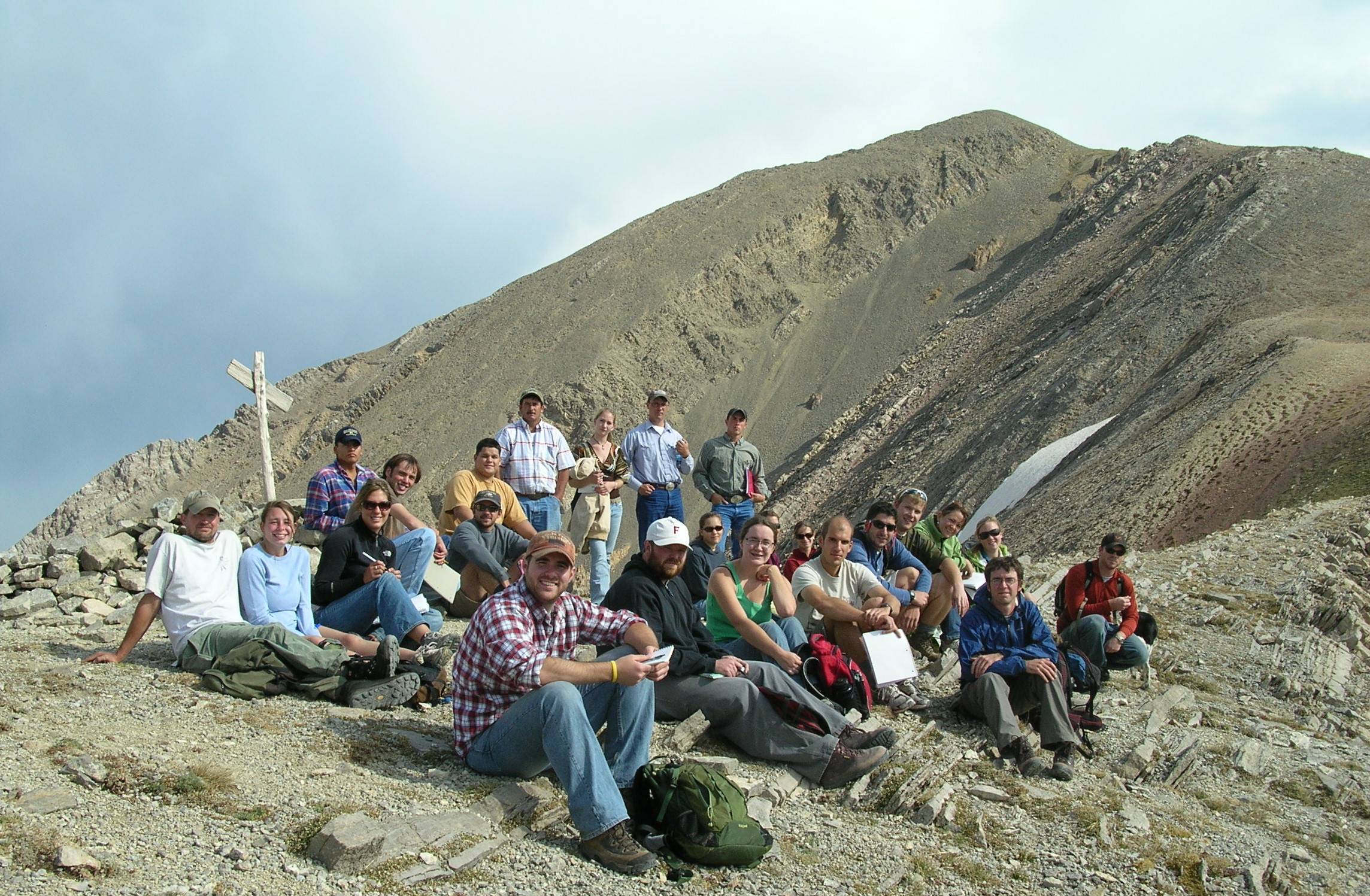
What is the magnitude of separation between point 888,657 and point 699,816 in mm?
2543

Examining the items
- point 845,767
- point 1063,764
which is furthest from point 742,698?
point 1063,764

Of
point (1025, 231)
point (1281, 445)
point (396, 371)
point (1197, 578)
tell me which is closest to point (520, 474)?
point (1197, 578)

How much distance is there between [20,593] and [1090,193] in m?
53.4

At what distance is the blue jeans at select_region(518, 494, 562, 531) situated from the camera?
377 inches

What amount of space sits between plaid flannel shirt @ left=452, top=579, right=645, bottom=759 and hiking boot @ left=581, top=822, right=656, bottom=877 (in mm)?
699

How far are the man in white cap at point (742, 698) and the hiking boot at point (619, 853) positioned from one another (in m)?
1.24

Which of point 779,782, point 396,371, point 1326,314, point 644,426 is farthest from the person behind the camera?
point 396,371

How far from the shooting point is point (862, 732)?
19.2ft

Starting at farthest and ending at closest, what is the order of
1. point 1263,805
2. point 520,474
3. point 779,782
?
point 520,474 → point 1263,805 → point 779,782

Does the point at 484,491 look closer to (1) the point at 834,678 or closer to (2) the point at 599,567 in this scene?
(2) the point at 599,567

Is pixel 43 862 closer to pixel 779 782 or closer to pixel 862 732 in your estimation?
pixel 779 782

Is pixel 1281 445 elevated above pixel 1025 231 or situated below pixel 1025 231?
below

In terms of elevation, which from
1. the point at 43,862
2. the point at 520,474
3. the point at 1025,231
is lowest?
the point at 43,862

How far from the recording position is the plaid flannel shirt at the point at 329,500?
8156 millimetres
